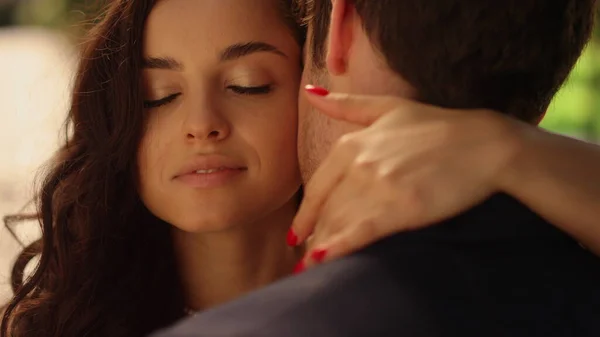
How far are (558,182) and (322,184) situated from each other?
0.27 m

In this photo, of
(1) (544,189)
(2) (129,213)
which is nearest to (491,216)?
(1) (544,189)

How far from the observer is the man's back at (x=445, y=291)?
2.90 feet

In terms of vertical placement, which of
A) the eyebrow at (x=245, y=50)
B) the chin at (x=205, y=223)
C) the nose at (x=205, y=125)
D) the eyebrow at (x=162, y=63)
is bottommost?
the chin at (x=205, y=223)

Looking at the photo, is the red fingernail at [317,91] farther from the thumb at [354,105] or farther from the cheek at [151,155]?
the cheek at [151,155]

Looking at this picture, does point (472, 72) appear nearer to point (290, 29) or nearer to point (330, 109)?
point (330, 109)

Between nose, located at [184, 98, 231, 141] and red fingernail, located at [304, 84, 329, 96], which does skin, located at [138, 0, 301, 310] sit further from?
red fingernail, located at [304, 84, 329, 96]

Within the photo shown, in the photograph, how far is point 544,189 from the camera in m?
1.05

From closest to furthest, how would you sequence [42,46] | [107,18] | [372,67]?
[372,67], [107,18], [42,46]

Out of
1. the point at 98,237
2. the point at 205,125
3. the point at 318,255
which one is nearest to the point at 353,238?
the point at 318,255

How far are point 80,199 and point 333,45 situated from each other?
0.77 metres

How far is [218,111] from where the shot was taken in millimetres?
1506

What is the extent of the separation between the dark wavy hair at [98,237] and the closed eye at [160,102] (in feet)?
0.21

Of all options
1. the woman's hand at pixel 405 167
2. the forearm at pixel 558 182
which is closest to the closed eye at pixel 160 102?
the woman's hand at pixel 405 167

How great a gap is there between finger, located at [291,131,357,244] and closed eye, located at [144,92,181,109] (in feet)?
1.46
